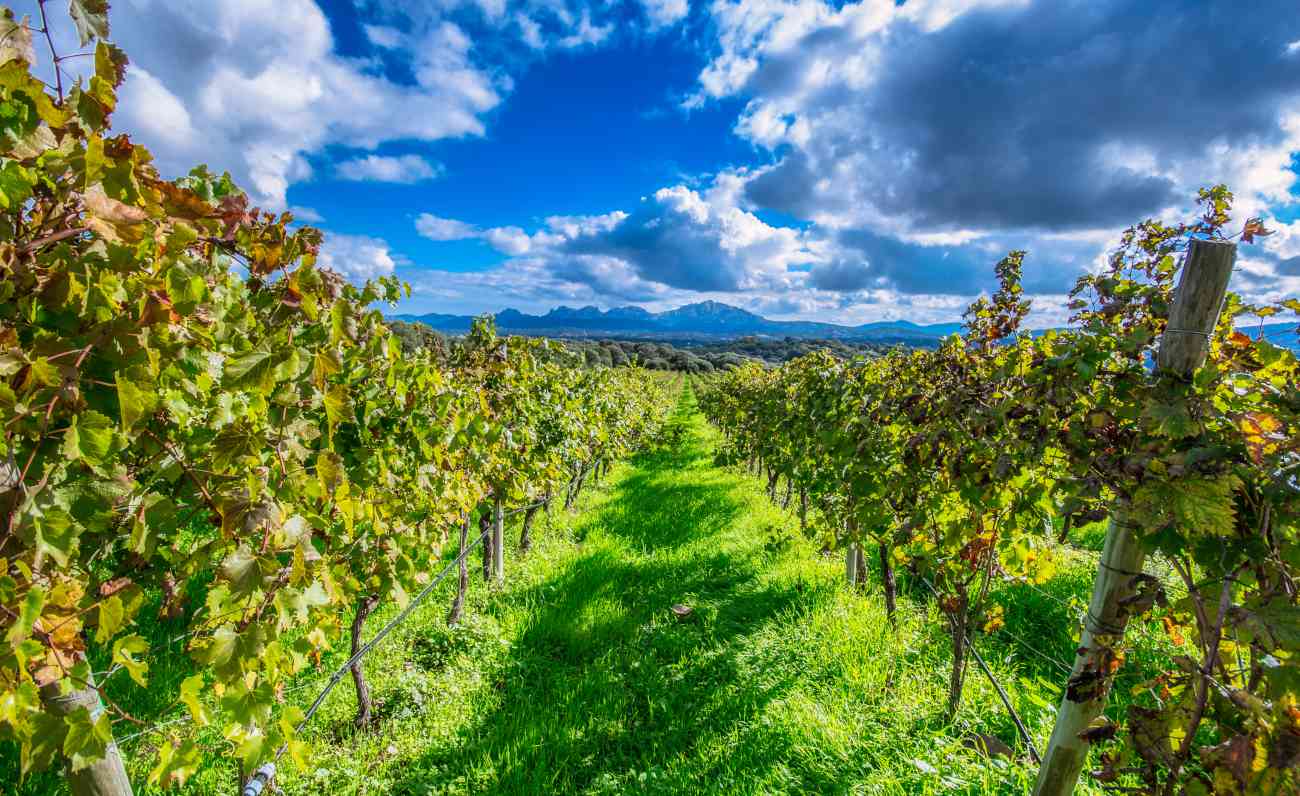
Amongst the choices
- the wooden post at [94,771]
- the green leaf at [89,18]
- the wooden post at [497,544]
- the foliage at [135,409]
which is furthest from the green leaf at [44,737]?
the wooden post at [497,544]

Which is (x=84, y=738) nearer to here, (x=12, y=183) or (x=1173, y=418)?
(x=12, y=183)

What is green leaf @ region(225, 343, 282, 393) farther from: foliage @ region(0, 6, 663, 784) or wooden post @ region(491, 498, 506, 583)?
wooden post @ region(491, 498, 506, 583)

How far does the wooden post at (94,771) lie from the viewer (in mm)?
1606

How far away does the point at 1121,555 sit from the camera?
1.93m

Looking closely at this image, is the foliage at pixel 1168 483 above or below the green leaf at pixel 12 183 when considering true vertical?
below

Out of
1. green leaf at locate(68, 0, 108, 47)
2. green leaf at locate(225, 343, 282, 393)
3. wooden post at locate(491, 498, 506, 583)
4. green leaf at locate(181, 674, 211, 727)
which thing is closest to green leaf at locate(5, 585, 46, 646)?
green leaf at locate(181, 674, 211, 727)

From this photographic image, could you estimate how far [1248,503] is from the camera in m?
1.48

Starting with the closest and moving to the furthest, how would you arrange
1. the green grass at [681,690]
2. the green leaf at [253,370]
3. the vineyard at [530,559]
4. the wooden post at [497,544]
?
the vineyard at [530,559] < the green leaf at [253,370] < the green grass at [681,690] < the wooden post at [497,544]

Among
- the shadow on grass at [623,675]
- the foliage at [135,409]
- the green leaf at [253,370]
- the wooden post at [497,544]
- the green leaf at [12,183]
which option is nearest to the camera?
the green leaf at [12,183]

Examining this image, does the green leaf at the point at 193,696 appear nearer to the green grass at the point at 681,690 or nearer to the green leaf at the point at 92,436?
the green leaf at the point at 92,436

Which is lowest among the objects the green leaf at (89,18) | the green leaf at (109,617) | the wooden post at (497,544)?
the wooden post at (497,544)

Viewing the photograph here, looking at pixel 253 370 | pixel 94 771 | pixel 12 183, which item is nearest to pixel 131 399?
pixel 253 370

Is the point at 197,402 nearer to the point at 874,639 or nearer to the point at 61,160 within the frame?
the point at 61,160

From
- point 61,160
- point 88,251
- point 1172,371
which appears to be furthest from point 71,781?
point 1172,371
